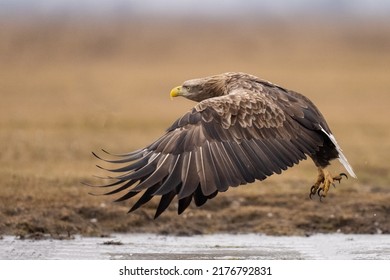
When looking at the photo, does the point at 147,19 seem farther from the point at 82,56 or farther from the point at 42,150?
the point at 42,150

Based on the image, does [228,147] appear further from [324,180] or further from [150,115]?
[150,115]

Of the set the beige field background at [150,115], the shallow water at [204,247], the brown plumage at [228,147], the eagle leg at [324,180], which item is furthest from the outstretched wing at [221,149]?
the beige field background at [150,115]

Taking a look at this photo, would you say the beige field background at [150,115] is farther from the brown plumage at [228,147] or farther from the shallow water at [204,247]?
the brown plumage at [228,147]

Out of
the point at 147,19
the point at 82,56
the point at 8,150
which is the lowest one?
the point at 8,150

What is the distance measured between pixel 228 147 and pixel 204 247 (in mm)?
1851

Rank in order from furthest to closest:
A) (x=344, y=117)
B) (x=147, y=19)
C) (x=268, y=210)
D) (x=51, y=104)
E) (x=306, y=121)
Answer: (x=147, y=19) → (x=51, y=104) → (x=344, y=117) → (x=268, y=210) → (x=306, y=121)

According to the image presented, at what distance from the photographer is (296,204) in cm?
1370

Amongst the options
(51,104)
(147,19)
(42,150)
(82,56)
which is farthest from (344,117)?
(147,19)

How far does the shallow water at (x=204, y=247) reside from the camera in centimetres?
1063

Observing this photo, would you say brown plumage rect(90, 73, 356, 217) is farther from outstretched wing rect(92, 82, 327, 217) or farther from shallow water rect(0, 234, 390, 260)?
shallow water rect(0, 234, 390, 260)

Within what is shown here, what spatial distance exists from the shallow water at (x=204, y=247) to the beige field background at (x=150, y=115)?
1.20 feet

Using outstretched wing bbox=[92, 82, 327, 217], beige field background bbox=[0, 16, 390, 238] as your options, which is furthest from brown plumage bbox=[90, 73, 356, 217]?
beige field background bbox=[0, 16, 390, 238]

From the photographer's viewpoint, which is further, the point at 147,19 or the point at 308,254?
the point at 147,19

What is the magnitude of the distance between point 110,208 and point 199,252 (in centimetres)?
218
